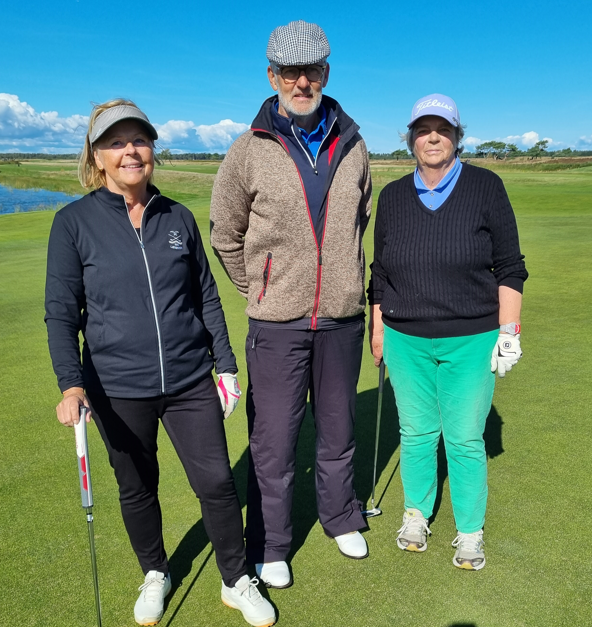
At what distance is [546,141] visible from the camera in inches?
2945

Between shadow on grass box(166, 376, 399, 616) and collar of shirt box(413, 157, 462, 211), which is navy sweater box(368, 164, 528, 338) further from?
shadow on grass box(166, 376, 399, 616)

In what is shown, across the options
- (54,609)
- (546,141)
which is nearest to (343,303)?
(54,609)

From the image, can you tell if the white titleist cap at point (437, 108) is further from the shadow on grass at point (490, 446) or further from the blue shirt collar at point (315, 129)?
the shadow on grass at point (490, 446)

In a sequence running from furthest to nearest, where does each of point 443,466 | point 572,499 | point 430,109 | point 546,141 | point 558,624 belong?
point 546,141 → point 443,466 → point 572,499 → point 430,109 → point 558,624

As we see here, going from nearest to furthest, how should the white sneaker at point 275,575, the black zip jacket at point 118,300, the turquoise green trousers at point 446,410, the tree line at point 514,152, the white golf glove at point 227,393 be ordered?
1. the black zip jacket at point 118,300
2. the white golf glove at point 227,393
3. the white sneaker at point 275,575
4. the turquoise green trousers at point 446,410
5. the tree line at point 514,152

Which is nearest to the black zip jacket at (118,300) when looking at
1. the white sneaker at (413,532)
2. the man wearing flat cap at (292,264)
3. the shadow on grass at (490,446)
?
the man wearing flat cap at (292,264)

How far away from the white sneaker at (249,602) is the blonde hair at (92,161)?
1.68m

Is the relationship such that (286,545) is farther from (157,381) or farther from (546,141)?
(546,141)

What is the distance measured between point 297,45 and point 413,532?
2215mm

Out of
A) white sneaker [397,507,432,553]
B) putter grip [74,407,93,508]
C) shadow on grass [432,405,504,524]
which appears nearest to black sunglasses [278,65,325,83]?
putter grip [74,407,93,508]

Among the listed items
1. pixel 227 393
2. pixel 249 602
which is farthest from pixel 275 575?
pixel 227 393

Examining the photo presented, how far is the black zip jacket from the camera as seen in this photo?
2.21m

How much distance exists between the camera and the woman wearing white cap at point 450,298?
2.61 m

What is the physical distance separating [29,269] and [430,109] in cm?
823
